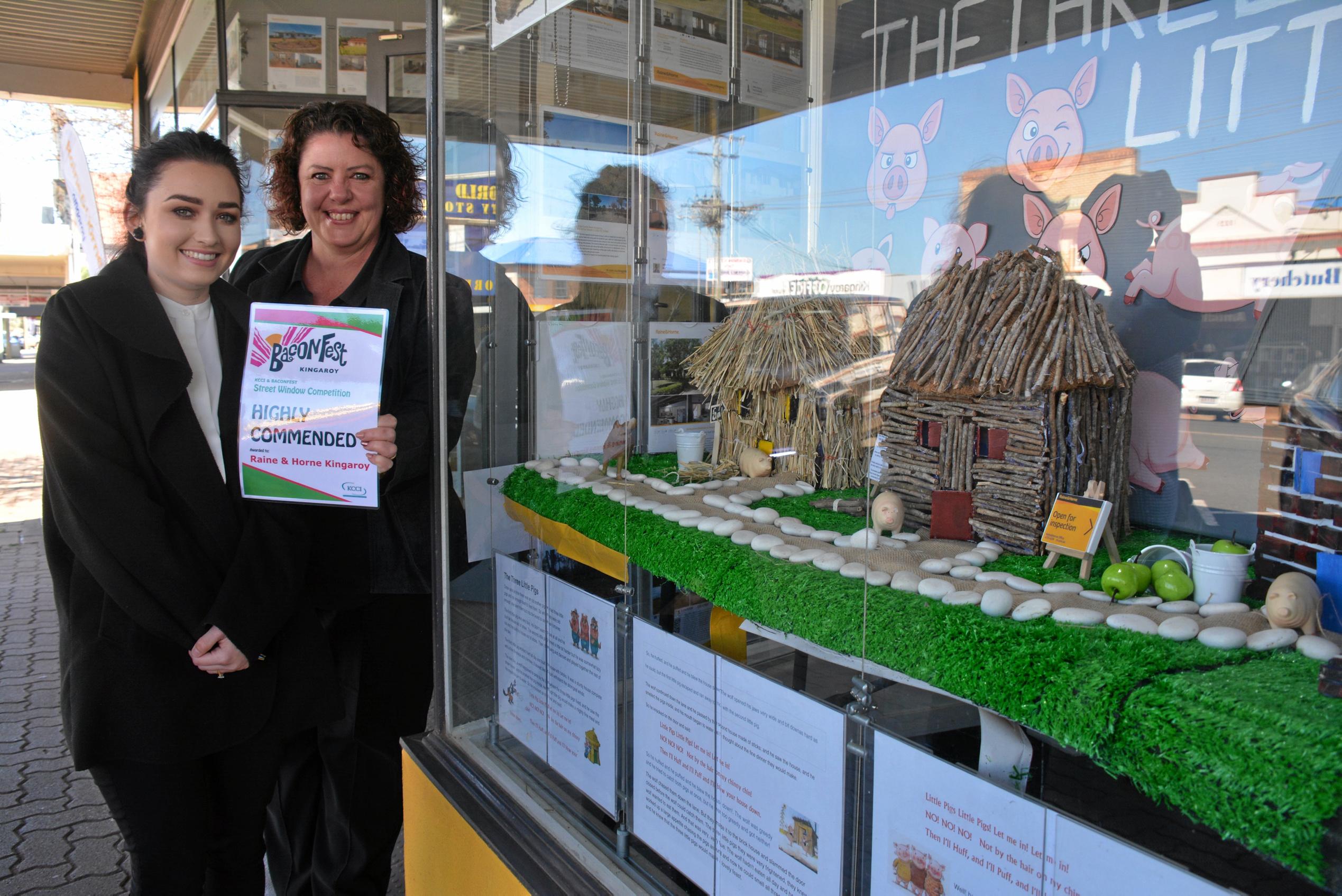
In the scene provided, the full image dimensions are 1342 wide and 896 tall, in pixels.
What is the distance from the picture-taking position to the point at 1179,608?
4.33 feet

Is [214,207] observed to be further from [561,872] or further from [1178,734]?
[1178,734]

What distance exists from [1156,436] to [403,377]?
1.67m

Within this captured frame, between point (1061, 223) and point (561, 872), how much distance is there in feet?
5.81

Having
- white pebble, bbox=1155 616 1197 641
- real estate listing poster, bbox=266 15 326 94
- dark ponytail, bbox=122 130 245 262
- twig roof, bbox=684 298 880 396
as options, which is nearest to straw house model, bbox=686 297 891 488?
twig roof, bbox=684 298 880 396

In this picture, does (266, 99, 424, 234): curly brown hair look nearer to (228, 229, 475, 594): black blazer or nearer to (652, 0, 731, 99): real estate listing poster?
(228, 229, 475, 594): black blazer

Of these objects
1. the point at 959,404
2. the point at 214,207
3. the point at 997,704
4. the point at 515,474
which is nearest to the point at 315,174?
the point at 214,207

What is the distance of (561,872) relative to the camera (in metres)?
1.89

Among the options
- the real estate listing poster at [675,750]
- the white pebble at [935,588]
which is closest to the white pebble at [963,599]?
the white pebble at [935,588]

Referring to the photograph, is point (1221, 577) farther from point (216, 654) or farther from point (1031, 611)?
point (216, 654)

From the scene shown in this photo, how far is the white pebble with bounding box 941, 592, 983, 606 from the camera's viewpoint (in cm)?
134

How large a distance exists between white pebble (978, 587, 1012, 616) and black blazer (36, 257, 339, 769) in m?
1.34

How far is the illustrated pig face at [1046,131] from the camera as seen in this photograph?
1963 mm

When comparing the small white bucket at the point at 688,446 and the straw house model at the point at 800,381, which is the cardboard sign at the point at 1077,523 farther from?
the small white bucket at the point at 688,446

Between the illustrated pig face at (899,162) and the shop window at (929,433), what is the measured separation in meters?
0.58
